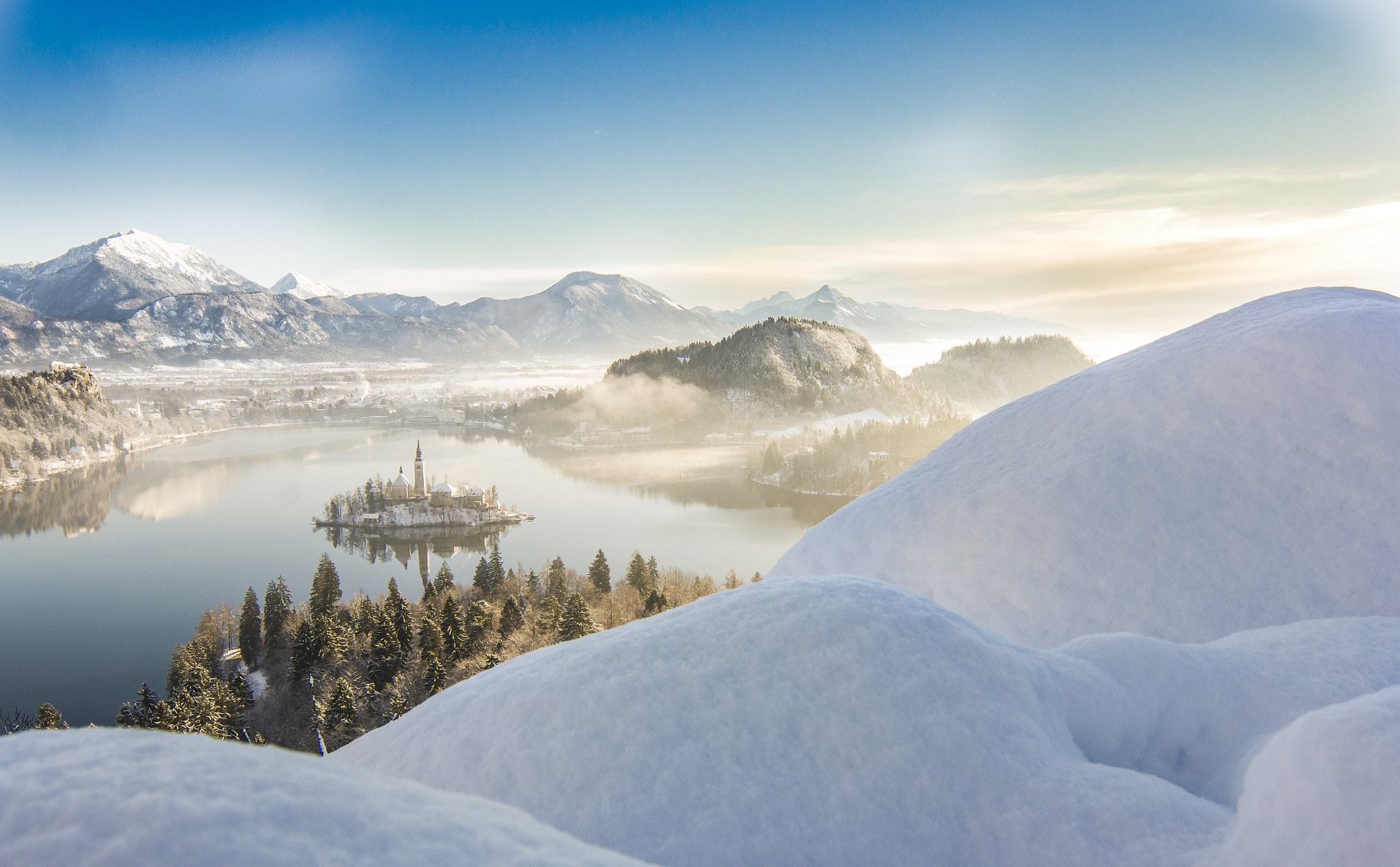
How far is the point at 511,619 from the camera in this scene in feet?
93.0

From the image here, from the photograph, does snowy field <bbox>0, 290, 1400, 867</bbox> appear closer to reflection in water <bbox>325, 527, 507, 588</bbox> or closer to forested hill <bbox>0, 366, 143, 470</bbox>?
reflection in water <bbox>325, 527, 507, 588</bbox>

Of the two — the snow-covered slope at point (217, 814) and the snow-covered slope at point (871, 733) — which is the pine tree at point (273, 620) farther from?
the snow-covered slope at point (217, 814)

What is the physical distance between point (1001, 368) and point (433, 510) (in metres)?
160

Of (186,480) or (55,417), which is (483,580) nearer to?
(186,480)

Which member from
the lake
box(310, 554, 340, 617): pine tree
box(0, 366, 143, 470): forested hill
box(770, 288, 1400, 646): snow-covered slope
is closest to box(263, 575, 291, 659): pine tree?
box(310, 554, 340, 617): pine tree

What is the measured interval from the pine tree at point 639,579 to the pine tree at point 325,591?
1570 centimetres

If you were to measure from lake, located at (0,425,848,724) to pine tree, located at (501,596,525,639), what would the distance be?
2028cm

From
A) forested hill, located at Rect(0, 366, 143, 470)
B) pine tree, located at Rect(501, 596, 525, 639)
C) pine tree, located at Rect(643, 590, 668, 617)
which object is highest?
forested hill, located at Rect(0, 366, 143, 470)

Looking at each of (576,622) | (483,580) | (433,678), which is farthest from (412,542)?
(576,622)

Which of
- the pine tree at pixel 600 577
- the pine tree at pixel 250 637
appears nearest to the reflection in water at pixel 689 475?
the pine tree at pixel 600 577

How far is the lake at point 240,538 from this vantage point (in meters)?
38.4

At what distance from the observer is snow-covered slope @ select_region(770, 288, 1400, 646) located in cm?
602

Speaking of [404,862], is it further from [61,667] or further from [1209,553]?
[61,667]

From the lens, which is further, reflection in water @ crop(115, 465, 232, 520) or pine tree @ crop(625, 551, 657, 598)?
reflection in water @ crop(115, 465, 232, 520)
